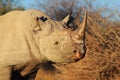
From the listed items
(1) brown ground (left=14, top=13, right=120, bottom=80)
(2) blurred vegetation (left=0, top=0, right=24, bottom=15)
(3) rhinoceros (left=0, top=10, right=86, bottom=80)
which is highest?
(2) blurred vegetation (left=0, top=0, right=24, bottom=15)

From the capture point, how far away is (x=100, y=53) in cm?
1291

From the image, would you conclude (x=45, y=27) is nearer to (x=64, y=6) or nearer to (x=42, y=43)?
(x=42, y=43)

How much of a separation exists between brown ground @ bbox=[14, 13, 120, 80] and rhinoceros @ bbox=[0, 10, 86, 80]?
20.3 ft

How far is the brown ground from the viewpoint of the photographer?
41.0 ft

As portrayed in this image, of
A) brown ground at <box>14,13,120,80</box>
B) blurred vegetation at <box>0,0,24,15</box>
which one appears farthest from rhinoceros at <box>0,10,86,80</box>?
blurred vegetation at <box>0,0,24,15</box>

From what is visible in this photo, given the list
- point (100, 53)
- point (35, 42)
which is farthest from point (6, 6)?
point (35, 42)

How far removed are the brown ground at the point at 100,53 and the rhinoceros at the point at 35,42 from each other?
244 inches

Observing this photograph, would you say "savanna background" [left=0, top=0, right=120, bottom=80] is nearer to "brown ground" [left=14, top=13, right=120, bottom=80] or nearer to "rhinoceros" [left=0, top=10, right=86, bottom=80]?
"brown ground" [left=14, top=13, right=120, bottom=80]

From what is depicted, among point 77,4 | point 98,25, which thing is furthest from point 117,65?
point 77,4

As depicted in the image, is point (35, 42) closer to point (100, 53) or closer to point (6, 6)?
point (100, 53)

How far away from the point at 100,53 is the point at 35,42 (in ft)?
23.5

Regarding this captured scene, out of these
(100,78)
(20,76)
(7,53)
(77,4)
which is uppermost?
(77,4)

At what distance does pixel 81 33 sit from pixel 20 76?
1.18 meters

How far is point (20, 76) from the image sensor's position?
20.1 feet
